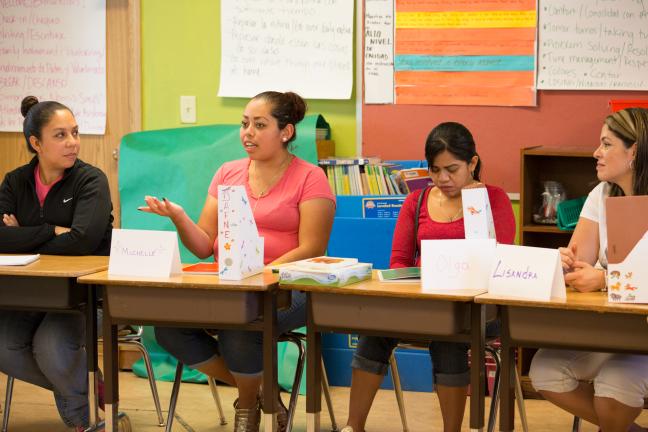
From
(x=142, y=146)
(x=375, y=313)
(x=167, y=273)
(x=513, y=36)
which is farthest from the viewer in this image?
(x=142, y=146)

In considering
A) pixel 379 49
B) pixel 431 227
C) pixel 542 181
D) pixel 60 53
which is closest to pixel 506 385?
pixel 431 227

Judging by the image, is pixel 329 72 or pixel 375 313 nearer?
pixel 375 313

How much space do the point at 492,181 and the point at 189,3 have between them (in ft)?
5.72

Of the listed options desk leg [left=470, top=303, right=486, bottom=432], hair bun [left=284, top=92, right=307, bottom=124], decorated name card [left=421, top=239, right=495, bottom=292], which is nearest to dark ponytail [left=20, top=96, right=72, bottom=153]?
hair bun [left=284, top=92, right=307, bottom=124]

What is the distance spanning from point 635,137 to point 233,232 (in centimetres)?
125

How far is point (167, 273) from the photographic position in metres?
3.02

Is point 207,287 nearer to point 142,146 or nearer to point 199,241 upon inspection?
point 199,241

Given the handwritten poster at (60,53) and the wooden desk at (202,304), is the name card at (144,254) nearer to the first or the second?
the wooden desk at (202,304)

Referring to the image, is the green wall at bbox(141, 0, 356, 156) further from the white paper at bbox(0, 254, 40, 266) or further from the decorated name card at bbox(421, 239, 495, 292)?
the decorated name card at bbox(421, 239, 495, 292)

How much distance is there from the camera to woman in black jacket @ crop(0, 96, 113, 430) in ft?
11.4

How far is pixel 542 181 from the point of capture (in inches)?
177

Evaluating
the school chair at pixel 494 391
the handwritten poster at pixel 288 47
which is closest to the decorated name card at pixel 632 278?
the school chair at pixel 494 391

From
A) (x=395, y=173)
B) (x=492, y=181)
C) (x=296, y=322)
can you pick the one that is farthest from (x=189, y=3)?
(x=296, y=322)

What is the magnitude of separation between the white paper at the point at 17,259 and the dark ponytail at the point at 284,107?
986 mm
